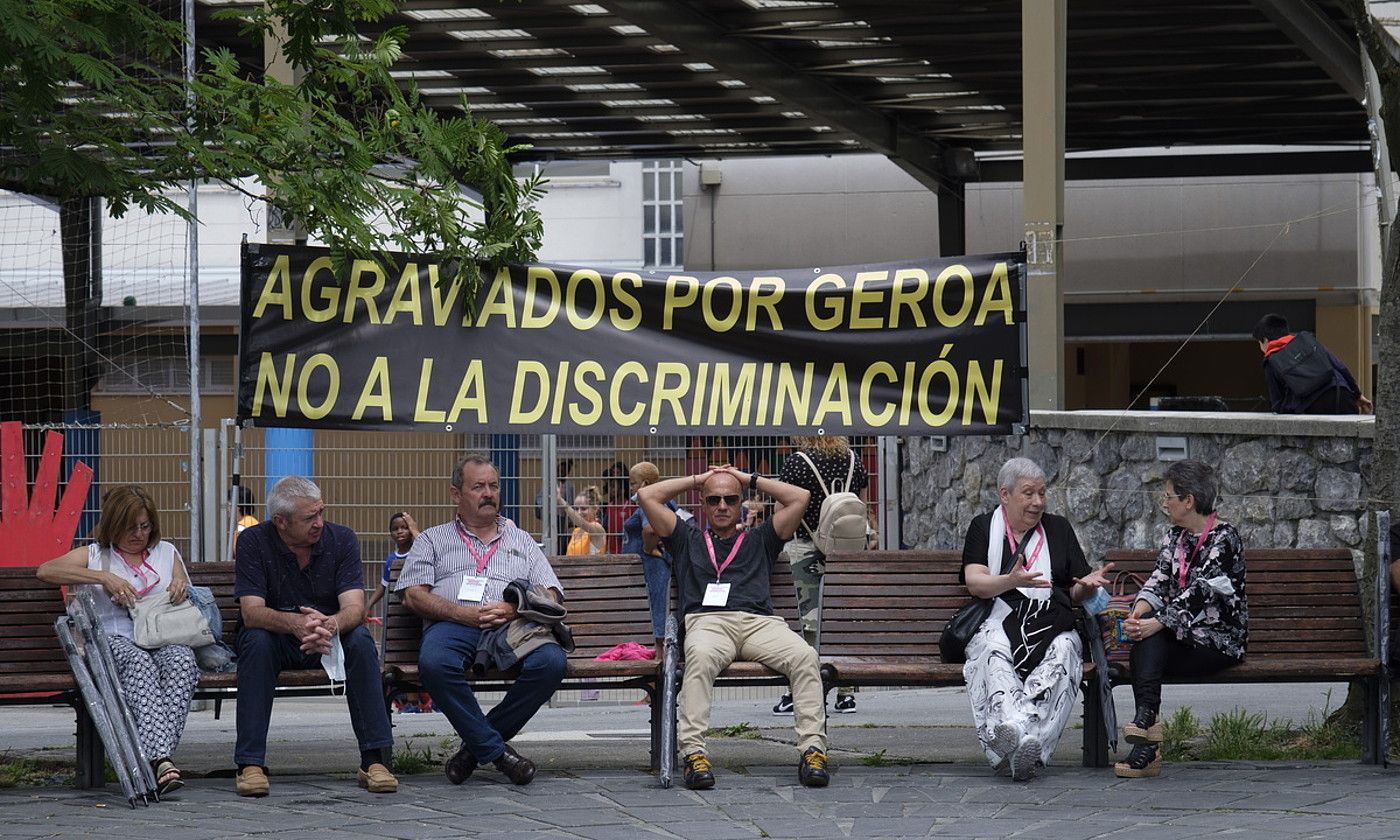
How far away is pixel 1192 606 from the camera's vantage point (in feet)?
25.3

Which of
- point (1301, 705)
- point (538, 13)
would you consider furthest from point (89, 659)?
point (538, 13)

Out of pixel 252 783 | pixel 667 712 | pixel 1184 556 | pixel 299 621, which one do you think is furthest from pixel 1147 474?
pixel 252 783

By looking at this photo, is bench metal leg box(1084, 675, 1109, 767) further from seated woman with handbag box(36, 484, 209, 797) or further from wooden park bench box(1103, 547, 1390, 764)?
seated woman with handbag box(36, 484, 209, 797)

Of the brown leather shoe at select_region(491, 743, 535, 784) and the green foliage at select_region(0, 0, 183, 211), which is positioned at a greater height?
the green foliage at select_region(0, 0, 183, 211)

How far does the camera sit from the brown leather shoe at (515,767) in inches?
297

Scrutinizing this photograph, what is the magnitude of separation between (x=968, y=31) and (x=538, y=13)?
4.59 meters

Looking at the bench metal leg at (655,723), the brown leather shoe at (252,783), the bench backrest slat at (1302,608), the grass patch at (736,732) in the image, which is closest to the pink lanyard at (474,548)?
the bench metal leg at (655,723)

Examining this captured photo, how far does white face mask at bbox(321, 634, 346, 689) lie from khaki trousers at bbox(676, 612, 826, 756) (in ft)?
4.86

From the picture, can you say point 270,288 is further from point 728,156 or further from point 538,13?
point 728,156

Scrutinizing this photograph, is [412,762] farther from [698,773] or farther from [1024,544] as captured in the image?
[1024,544]

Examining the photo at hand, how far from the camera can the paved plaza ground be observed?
657 centimetres

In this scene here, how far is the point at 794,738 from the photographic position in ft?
29.9

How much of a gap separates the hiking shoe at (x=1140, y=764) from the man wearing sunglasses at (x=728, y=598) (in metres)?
1.30

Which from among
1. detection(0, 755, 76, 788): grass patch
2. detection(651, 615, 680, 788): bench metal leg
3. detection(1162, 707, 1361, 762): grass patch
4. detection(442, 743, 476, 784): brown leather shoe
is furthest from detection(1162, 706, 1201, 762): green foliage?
detection(0, 755, 76, 788): grass patch
